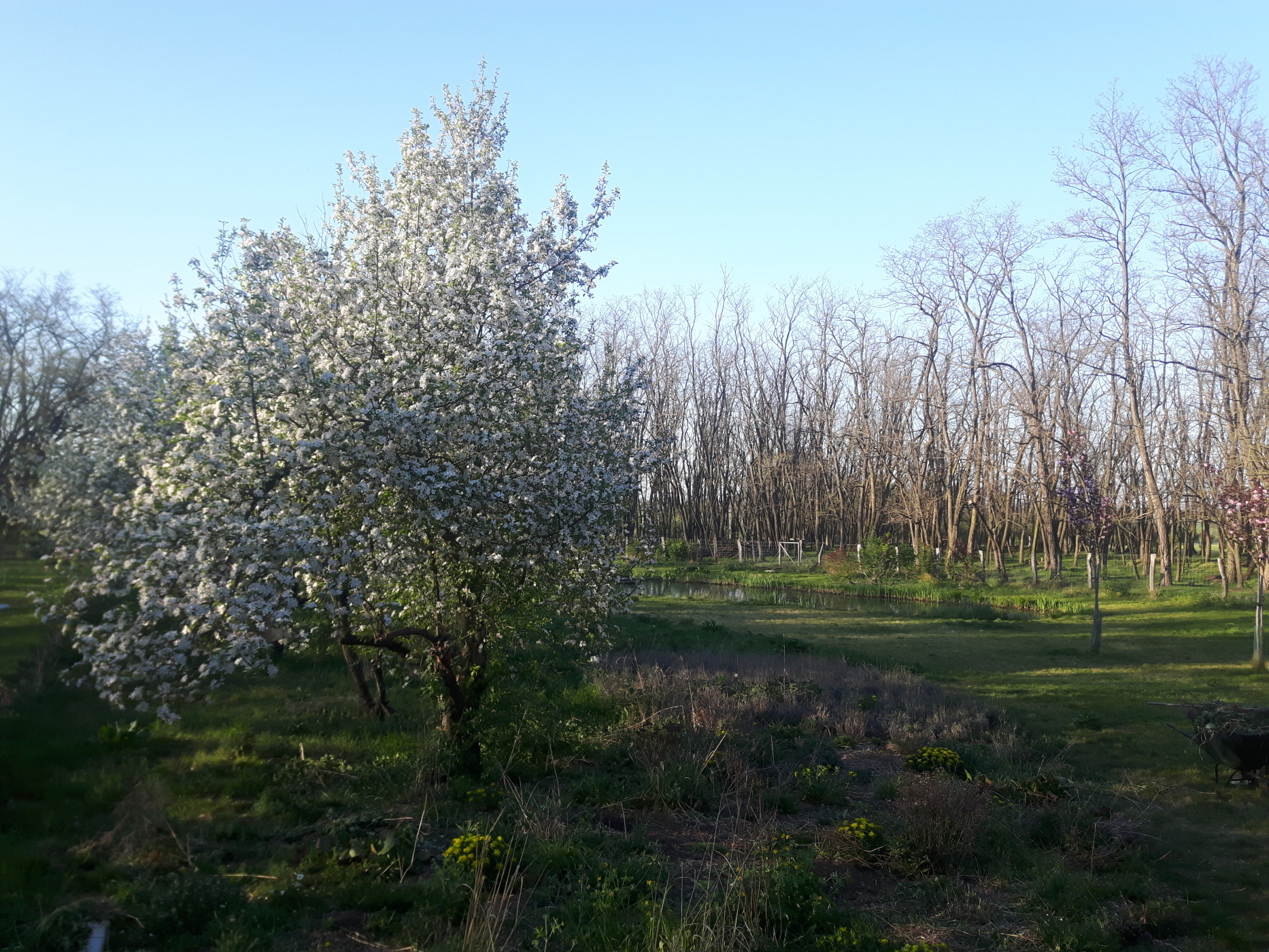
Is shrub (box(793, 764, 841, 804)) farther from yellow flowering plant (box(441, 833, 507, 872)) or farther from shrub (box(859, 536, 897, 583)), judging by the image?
shrub (box(859, 536, 897, 583))

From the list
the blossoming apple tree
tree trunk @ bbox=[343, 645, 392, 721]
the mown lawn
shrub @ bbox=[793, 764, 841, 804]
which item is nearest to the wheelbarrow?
the mown lawn

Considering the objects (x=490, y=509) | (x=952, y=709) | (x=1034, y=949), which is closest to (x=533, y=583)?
(x=490, y=509)

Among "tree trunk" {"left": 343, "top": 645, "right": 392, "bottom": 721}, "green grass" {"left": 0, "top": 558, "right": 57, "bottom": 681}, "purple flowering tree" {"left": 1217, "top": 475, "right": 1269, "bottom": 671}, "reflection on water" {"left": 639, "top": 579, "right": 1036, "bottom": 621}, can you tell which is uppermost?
"purple flowering tree" {"left": 1217, "top": 475, "right": 1269, "bottom": 671}

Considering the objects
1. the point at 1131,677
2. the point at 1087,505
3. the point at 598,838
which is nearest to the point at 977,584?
the point at 1087,505

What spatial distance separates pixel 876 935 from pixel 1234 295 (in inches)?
1072

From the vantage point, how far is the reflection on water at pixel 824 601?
76.9 feet

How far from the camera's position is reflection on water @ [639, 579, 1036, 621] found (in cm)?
2344

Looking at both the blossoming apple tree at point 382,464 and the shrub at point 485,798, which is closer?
the blossoming apple tree at point 382,464

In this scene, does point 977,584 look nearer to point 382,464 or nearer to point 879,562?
point 879,562

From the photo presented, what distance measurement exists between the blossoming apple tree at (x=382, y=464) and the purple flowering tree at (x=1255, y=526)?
11.7 m

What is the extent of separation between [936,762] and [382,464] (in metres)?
6.48

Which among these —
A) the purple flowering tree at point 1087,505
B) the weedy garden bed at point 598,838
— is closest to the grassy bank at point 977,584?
the purple flowering tree at point 1087,505

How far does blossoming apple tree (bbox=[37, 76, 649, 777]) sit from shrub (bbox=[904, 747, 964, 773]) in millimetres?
3709

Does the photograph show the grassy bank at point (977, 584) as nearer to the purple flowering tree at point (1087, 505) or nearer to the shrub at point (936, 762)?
the purple flowering tree at point (1087, 505)
